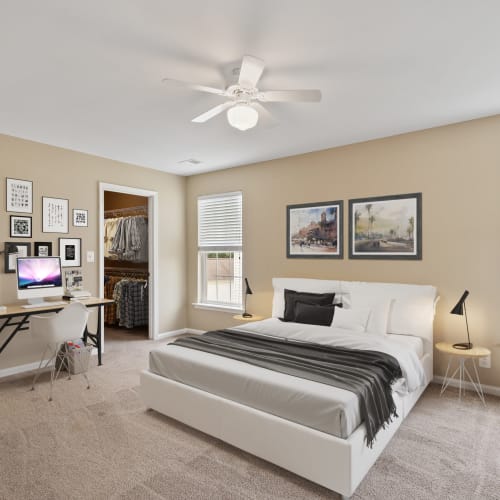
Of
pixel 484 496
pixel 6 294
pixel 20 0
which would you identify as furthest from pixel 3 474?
pixel 484 496

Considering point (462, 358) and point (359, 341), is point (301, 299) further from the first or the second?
point (462, 358)

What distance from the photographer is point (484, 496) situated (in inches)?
80.2

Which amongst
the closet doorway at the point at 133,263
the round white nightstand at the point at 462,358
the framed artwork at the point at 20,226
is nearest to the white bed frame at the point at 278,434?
the round white nightstand at the point at 462,358

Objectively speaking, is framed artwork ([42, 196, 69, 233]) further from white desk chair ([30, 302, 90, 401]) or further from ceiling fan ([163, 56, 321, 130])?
ceiling fan ([163, 56, 321, 130])

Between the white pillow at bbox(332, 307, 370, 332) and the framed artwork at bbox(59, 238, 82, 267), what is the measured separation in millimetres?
3201

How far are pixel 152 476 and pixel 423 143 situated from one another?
12.4 feet

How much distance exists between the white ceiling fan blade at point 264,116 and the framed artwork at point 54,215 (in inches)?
109

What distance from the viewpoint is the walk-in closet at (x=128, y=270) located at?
5898 mm

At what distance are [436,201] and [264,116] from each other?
2.04 meters

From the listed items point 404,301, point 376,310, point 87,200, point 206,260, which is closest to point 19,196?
point 87,200

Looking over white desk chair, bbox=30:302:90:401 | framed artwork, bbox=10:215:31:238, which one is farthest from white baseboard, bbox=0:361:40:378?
framed artwork, bbox=10:215:31:238

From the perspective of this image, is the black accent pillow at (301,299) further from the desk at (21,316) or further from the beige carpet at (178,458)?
the desk at (21,316)

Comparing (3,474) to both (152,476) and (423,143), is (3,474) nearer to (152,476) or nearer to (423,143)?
(152,476)

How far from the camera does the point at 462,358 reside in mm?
3352
